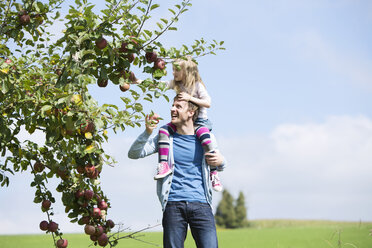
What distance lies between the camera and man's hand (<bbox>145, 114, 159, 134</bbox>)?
4141 millimetres

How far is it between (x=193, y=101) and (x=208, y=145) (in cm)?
47

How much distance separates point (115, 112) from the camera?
4078mm

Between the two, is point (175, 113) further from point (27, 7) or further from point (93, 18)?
point (27, 7)

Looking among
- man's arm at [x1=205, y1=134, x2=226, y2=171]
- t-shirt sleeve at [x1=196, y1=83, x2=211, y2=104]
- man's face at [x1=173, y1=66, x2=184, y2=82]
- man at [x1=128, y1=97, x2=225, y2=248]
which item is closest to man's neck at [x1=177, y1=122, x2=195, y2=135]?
man at [x1=128, y1=97, x2=225, y2=248]

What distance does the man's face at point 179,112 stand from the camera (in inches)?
169

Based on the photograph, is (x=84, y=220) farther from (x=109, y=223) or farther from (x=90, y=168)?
(x=90, y=168)

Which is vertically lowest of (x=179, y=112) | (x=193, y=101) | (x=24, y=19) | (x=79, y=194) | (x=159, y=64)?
(x=79, y=194)

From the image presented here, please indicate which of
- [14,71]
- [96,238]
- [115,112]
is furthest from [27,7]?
[96,238]

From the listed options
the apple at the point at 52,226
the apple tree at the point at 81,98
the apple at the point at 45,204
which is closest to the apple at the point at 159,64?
the apple tree at the point at 81,98

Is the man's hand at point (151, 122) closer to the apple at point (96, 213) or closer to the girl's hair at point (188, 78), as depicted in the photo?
the girl's hair at point (188, 78)

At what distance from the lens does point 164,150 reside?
4207 mm

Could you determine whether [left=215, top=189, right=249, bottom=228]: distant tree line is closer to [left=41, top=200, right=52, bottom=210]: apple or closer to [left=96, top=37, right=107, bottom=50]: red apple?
[left=41, top=200, right=52, bottom=210]: apple

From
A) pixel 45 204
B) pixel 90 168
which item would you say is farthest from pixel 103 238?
pixel 90 168

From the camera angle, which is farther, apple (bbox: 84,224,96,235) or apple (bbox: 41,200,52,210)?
apple (bbox: 41,200,52,210)
